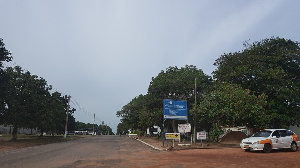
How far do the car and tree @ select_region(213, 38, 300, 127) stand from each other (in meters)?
8.57

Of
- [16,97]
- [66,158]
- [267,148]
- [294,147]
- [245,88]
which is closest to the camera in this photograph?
[66,158]

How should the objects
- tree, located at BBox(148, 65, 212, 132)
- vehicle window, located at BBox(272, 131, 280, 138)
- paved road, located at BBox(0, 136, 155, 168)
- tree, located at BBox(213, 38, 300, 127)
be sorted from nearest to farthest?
1. paved road, located at BBox(0, 136, 155, 168)
2. vehicle window, located at BBox(272, 131, 280, 138)
3. tree, located at BBox(213, 38, 300, 127)
4. tree, located at BBox(148, 65, 212, 132)

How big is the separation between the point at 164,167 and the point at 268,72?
2110 cm

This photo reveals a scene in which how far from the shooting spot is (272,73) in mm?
27000

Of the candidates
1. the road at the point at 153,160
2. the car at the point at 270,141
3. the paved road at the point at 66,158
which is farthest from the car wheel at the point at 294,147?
the paved road at the point at 66,158

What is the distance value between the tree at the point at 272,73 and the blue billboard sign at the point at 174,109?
800cm

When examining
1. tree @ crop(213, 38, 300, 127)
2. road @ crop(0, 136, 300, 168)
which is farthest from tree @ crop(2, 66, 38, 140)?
tree @ crop(213, 38, 300, 127)

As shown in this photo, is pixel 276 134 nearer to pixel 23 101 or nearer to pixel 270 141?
pixel 270 141

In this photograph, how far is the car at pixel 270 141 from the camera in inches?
651

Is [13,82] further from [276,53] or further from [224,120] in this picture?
[276,53]

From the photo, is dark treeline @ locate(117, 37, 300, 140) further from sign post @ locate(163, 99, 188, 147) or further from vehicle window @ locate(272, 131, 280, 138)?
vehicle window @ locate(272, 131, 280, 138)

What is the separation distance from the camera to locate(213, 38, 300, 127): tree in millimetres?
27234

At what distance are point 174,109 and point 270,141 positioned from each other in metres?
9.64

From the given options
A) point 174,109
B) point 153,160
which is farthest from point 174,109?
point 153,160
